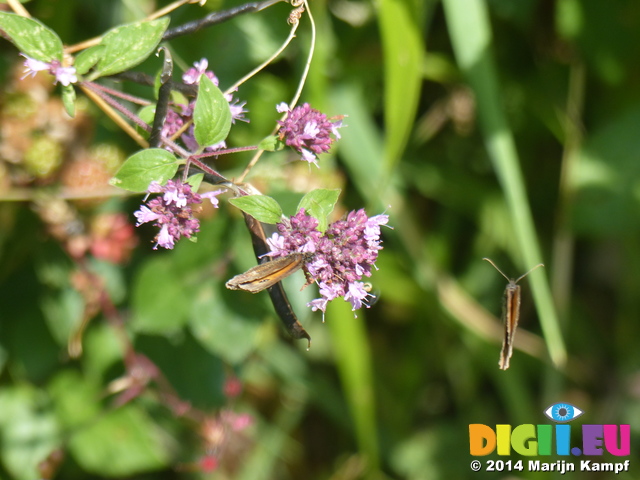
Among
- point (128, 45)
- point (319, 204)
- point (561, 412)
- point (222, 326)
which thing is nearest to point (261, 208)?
point (319, 204)

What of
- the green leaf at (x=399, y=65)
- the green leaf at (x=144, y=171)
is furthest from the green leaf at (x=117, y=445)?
the green leaf at (x=144, y=171)

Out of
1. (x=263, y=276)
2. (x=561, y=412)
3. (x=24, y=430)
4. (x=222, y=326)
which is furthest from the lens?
(x=561, y=412)

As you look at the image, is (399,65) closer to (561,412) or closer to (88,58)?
(88,58)

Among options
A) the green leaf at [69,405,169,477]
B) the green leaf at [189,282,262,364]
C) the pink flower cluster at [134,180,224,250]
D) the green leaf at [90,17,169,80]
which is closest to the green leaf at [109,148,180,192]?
the pink flower cluster at [134,180,224,250]

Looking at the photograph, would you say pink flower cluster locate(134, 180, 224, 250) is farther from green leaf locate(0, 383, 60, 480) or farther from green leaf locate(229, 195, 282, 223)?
green leaf locate(0, 383, 60, 480)

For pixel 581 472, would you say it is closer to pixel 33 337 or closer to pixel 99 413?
pixel 99 413

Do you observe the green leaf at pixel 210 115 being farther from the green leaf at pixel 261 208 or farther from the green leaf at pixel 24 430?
the green leaf at pixel 24 430

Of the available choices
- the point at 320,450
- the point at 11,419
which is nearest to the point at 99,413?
the point at 11,419
